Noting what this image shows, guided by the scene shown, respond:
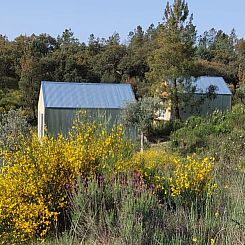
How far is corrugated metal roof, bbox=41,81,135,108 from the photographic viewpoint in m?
18.2

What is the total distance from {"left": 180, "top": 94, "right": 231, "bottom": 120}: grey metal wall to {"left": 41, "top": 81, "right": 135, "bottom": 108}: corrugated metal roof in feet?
10.5

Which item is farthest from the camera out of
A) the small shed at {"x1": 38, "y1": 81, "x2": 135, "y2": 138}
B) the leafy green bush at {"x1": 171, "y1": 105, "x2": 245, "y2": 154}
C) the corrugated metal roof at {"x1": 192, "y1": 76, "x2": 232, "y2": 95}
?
the corrugated metal roof at {"x1": 192, "y1": 76, "x2": 232, "y2": 95}

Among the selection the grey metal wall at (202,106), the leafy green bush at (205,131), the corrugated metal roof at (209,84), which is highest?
the corrugated metal roof at (209,84)

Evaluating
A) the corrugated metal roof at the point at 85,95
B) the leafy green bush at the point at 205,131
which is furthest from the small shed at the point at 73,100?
the leafy green bush at the point at 205,131

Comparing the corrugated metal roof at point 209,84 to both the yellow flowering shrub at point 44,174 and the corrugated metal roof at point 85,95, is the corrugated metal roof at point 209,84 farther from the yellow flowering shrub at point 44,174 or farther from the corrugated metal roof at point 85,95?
the yellow flowering shrub at point 44,174

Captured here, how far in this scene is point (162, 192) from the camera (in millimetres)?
4344

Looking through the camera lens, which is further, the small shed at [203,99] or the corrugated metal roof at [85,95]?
the small shed at [203,99]

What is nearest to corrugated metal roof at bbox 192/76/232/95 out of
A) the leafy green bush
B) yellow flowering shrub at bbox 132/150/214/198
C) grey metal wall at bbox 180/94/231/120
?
grey metal wall at bbox 180/94/231/120

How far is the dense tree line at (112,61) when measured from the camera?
1866cm

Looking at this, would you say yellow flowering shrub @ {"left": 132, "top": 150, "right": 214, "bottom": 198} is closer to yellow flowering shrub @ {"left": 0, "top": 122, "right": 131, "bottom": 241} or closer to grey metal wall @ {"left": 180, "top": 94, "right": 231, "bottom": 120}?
yellow flowering shrub @ {"left": 0, "top": 122, "right": 131, "bottom": 241}

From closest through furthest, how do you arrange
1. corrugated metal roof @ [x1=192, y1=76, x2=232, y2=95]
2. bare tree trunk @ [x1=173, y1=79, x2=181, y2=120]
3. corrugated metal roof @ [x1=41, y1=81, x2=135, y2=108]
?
corrugated metal roof @ [x1=41, y1=81, x2=135, y2=108]
bare tree trunk @ [x1=173, y1=79, x2=181, y2=120]
corrugated metal roof @ [x1=192, y1=76, x2=232, y2=95]

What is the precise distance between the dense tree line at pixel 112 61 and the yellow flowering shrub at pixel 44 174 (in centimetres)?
1417

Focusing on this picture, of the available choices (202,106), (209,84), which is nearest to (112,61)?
(209,84)

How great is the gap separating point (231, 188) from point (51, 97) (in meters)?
14.8
